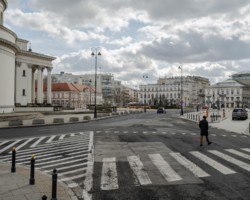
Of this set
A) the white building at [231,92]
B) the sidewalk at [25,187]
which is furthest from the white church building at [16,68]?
the white building at [231,92]

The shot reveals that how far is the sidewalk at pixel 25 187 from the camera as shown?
8.70 metres

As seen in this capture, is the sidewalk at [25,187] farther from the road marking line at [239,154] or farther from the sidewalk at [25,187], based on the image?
the road marking line at [239,154]

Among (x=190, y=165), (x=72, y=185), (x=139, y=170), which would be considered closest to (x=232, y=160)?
(x=190, y=165)

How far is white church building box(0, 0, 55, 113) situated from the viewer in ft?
168

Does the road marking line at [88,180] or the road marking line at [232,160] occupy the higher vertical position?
the road marking line at [232,160]

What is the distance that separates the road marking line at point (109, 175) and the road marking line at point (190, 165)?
9.20ft

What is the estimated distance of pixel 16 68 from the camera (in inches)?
2800

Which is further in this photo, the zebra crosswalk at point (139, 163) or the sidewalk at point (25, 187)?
the zebra crosswalk at point (139, 163)

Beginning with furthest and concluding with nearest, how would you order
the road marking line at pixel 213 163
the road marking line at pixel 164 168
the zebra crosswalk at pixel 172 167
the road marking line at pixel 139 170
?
the road marking line at pixel 213 163 → the road marking line at pixel 164 168 → the zebra crosswalk at pixel 172 167 → the road marking line at pixel 139 170

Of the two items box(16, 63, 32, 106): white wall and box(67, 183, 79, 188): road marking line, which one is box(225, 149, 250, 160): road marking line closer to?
box(67, 183, 79, 188): road marking line

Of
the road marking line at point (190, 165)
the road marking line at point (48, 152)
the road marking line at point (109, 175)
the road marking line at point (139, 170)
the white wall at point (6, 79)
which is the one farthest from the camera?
the white wall at point (6, 79)

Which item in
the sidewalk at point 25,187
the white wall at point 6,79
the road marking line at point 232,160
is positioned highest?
the white wall at point 6,79

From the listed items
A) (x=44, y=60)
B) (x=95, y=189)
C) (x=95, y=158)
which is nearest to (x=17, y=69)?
(x=44, y=60)

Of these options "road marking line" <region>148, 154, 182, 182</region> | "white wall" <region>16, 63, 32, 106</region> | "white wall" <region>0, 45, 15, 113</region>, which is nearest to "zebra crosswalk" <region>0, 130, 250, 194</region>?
"road marking line" <region>148, 154, 182, 182</region>
